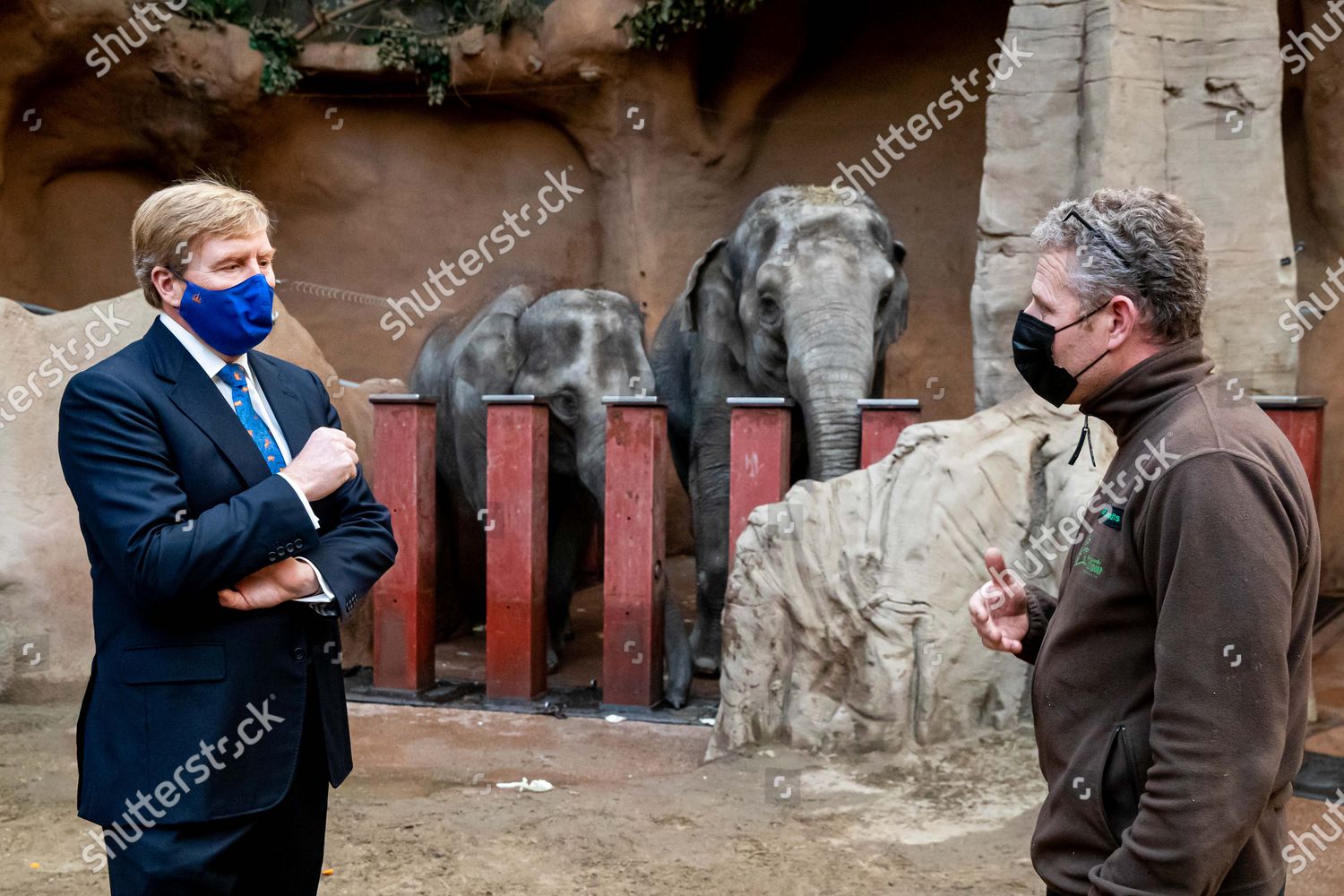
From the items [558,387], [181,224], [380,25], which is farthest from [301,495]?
[380,25]

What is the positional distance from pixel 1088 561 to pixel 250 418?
152cm

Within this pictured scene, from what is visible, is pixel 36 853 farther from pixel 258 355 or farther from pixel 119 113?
pixel 119 113

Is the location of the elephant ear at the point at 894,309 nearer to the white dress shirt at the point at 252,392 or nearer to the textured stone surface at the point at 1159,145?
the textured stone surface at the point at 1159,145

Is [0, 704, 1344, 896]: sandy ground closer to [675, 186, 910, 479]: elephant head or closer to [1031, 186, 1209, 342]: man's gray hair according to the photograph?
[675, 186, 910, 479]: elephant head

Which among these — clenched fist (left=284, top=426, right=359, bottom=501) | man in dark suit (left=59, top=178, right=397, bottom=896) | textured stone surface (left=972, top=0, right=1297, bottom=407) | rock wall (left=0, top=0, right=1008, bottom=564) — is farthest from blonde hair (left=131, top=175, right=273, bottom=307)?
rock wall (left=0, top=0, right=1008, bottom=564)

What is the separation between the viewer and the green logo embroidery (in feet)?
6.29

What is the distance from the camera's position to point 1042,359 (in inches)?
81.9

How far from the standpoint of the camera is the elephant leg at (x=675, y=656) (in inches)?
249

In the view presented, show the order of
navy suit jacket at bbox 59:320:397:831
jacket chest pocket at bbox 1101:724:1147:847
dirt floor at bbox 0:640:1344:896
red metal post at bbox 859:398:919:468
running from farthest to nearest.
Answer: red metal post at bbox 859:398:919:468
dirt floor at bbox 0:640:1344:896
navy suit jacket at bbox 59:320:397:831
jacket chest pocket at bbox 1101:724:1147:847

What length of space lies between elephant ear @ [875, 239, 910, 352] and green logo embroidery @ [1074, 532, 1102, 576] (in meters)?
5.45

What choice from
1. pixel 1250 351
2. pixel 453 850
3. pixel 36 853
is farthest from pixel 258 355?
pixel 1250 351

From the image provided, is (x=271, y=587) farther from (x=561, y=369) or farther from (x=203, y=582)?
(x=561, y=369)

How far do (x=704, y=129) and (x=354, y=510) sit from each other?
9.74 metres

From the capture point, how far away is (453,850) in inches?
161
